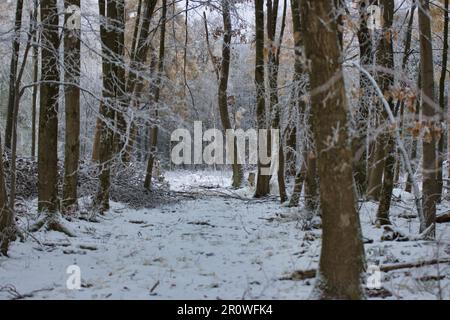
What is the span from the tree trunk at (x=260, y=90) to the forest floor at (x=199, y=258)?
357cm

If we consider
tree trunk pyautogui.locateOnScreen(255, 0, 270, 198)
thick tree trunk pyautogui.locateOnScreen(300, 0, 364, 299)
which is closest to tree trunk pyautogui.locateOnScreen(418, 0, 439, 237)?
thick tree trunk pyautogui.locateOnScreen(300, 0, 364, 299)

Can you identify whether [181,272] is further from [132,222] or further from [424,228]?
[132,222]

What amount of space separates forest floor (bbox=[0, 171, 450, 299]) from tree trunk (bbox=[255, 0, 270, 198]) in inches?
141

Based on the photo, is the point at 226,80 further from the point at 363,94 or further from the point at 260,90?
the point at 363,94

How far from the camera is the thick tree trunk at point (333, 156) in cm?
425

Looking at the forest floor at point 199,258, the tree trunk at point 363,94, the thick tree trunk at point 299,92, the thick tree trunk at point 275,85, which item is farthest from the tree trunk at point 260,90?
the forest floor at point 199,258

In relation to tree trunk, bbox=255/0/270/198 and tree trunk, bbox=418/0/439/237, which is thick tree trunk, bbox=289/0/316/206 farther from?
tree trunk, bbox=255/0/270/198

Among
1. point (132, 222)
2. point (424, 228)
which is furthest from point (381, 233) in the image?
point (132, 222)

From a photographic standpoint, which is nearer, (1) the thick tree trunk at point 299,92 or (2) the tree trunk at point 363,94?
(2) the tree trunk at point 363,94

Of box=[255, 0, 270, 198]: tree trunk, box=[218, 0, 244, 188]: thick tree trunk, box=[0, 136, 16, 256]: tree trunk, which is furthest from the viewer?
box=[218, 0, 244, 188]: thick tree trunk

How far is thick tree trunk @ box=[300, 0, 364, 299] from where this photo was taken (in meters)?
4.25

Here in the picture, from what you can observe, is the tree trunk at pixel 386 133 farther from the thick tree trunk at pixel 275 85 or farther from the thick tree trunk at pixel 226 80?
the thick tree trunk at pixel 226 80

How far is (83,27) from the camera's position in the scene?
28.2ft
